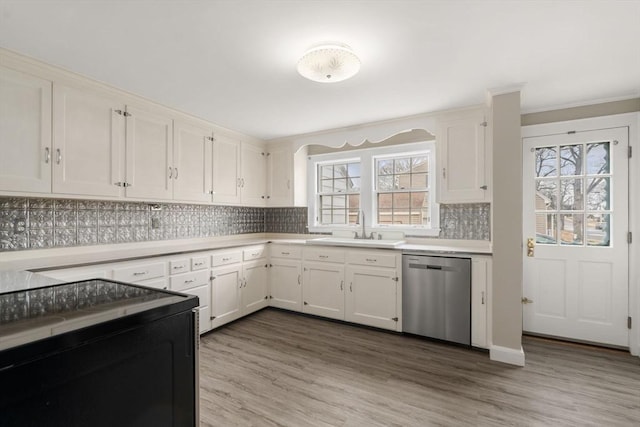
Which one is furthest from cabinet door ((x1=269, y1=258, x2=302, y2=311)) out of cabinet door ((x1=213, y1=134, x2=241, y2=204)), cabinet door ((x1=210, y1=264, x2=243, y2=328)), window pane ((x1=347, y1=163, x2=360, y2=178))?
window pane ((x1=347, y1=163, x2=360, y2=178))

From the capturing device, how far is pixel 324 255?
11.7 feet

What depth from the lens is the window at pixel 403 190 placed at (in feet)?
12.0

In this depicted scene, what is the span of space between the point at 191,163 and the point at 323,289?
2.05 metres

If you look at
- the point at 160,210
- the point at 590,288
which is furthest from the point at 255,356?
the point at 590,288

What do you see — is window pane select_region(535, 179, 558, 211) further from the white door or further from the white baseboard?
the white baseboard

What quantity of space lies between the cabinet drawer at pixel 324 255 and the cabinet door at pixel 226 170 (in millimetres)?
1133

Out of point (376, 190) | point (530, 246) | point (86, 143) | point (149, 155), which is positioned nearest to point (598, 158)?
point (530, 246)

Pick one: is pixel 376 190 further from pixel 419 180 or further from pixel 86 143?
pixel 86 143

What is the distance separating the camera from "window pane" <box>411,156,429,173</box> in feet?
12.0

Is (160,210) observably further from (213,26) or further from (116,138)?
(213,26)

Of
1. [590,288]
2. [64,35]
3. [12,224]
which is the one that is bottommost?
[590,288]

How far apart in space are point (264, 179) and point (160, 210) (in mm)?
1525

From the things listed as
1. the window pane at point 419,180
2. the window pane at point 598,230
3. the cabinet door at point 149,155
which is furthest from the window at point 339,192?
the window pane at point 598,230

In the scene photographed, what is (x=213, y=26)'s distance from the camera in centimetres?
177
